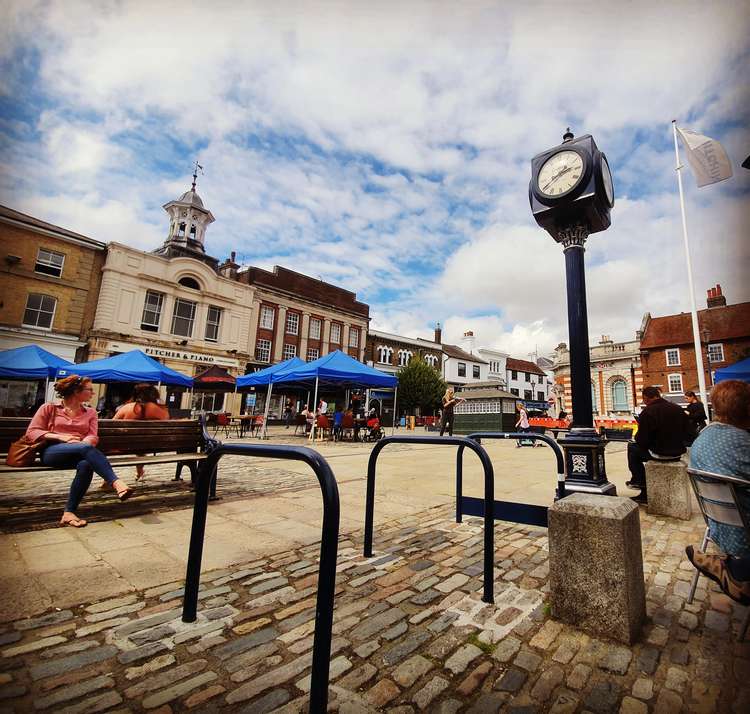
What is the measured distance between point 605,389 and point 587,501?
38031 millimetres

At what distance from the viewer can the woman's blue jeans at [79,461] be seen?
383 cm

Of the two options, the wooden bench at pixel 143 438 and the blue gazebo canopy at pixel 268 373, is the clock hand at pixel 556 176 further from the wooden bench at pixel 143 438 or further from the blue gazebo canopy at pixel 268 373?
the blue gazebo canopy at pixel 268 373

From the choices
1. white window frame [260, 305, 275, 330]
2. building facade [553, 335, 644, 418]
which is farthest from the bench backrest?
building facade [553, 335, 644, 418]

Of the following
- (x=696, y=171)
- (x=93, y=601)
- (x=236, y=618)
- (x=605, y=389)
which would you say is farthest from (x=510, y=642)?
(x=605, y=389)

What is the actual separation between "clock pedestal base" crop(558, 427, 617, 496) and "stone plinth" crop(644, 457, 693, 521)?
914 millimetres

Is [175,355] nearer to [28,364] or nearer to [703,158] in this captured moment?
[28,364]

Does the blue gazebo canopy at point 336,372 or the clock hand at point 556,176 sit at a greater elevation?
the clock hand at point 556,176

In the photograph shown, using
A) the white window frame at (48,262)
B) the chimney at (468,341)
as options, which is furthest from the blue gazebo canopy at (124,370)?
the chimney at (468,341)

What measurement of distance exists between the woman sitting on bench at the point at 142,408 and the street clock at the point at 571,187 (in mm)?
6159

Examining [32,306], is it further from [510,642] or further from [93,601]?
[510,642]

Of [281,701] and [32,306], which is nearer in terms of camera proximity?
[281,701]

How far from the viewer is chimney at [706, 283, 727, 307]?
96.0 feet

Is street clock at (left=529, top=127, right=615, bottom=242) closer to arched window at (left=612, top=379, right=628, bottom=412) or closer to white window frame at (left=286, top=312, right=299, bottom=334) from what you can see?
white window frame at (left=286, top=312, right=299, bottom=334)

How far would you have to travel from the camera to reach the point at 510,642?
6.61ft
